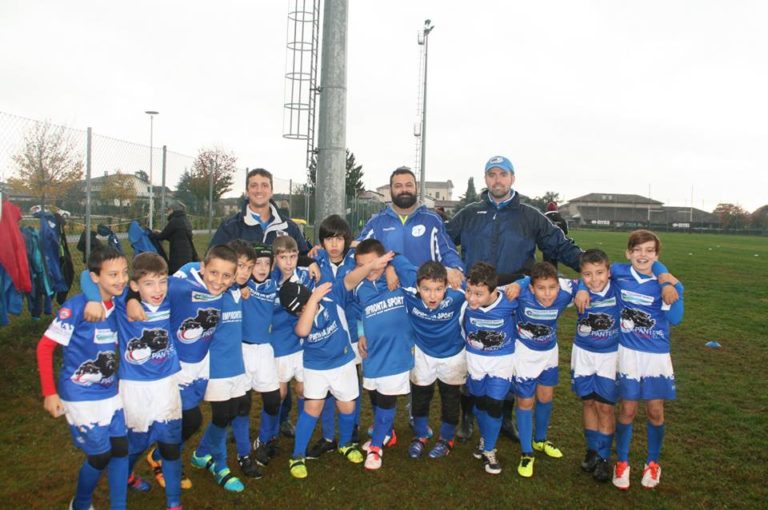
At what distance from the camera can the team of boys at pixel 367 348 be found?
3373 mm

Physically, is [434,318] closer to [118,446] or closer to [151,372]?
[151,372]

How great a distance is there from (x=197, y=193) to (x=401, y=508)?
446 inches

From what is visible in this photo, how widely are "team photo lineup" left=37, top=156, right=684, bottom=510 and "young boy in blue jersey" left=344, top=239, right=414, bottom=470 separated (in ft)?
0.04

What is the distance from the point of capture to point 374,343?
Result: 4.22m

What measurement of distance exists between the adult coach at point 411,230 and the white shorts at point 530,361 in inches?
35.9

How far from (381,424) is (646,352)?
2122 mm

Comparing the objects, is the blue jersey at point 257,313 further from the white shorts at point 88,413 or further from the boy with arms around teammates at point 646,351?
the boy with arms around teammates at point 646,351

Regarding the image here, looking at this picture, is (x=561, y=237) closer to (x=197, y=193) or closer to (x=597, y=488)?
(x=597, y=488)

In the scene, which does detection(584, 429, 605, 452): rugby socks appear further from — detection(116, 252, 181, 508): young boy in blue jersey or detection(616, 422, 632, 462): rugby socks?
detection(116, 252, 181, 508): young boy in blue jersey

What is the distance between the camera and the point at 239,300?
3910mm

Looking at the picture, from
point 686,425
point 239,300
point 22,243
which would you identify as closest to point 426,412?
point 239,300

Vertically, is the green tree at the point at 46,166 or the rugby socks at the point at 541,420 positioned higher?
the green tree at the point at 46,166

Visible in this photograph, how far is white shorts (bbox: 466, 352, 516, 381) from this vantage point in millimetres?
4152

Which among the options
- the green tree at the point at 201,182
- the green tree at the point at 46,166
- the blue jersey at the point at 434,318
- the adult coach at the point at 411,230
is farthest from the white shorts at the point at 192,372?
the green tree at the point at 201,182
